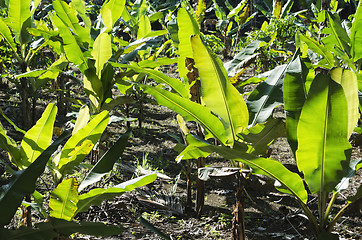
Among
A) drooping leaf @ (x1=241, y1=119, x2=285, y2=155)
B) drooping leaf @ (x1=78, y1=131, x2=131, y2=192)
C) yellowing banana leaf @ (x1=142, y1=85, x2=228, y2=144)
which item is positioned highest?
yellowing banana leaf @ (x1=142, y1=85, x2=228, y2=144)

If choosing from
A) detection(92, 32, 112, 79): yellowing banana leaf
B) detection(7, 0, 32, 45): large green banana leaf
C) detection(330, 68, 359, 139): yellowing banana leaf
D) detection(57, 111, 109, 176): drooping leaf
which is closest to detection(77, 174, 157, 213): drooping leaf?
detection(57, 111, 109, 176): drooping leaf

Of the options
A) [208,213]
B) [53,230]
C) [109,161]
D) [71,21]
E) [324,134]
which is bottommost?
[208,213]

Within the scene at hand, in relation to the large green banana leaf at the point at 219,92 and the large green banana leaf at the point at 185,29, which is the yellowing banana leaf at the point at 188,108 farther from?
the large green banana leaf at the point at 185,29

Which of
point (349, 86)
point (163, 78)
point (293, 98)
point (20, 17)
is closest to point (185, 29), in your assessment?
point (163, 78)

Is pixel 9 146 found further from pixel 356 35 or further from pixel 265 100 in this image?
pixel 356 35

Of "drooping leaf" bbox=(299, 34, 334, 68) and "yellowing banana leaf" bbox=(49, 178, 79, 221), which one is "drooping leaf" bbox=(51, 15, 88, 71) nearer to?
"yellowing banana leaf" bbox=(49, 178, 79, 221)

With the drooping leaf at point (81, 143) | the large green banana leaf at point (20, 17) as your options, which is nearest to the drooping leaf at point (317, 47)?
the drooping leaf at point (81, 143)

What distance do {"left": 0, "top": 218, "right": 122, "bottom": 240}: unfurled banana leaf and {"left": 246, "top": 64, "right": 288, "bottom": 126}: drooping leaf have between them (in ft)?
2.71

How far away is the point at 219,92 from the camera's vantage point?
153cm

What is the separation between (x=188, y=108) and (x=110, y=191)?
1.50 feet

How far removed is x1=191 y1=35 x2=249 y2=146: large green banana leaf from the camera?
1.47 m

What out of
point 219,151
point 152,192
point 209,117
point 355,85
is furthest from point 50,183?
point 355,85

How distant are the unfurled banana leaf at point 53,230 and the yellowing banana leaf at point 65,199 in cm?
16

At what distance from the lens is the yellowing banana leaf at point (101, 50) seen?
7.90ft
